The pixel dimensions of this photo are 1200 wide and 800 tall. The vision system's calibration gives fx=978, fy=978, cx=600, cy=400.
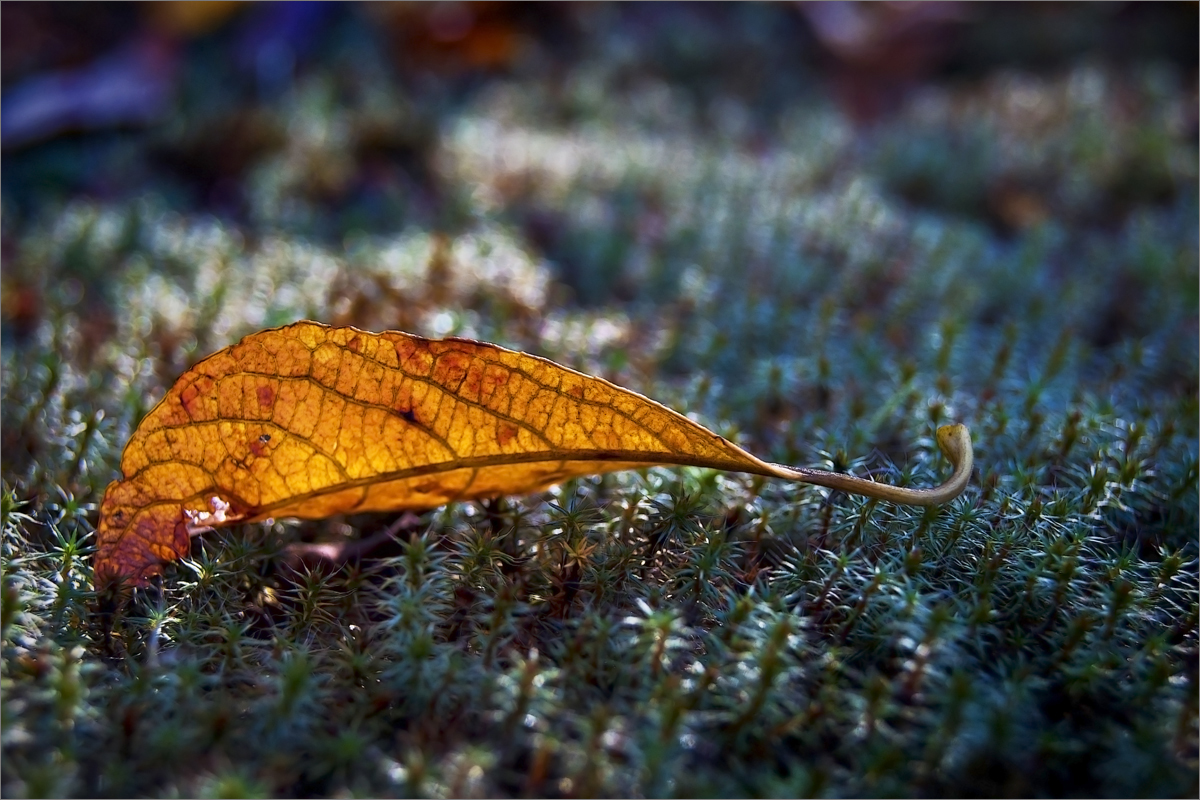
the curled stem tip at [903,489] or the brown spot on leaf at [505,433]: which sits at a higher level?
the curled stem tip at [903,489]

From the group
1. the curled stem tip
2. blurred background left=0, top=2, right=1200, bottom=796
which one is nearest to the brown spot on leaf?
blurred background left=0, top=2, right=1200, bottom=796

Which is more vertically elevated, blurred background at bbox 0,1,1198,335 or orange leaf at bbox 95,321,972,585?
blurred background at bbox 0,1,1198,335

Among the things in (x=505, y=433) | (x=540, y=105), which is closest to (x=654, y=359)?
(x=505, y=433)

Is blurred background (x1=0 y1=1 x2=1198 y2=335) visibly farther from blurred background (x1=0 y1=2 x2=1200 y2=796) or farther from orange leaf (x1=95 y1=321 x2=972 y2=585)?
orange leaf (x1=95 y1=321 x2=972 y2=585)

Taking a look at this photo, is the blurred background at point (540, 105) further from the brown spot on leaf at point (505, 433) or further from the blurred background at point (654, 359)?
the brown spot on leaf at point (505, 433)

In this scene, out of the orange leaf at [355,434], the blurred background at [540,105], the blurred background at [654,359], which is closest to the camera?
the blurred background at [654,359]

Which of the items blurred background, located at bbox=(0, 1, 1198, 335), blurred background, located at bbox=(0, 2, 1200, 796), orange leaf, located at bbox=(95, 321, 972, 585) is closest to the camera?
blurred background, located at bbox=(0, 2, 1200, 796)

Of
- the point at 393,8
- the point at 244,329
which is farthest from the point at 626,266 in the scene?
the point at 393,8

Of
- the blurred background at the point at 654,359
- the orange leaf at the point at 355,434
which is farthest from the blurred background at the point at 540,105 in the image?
the orange leaf at the point at 355,434
